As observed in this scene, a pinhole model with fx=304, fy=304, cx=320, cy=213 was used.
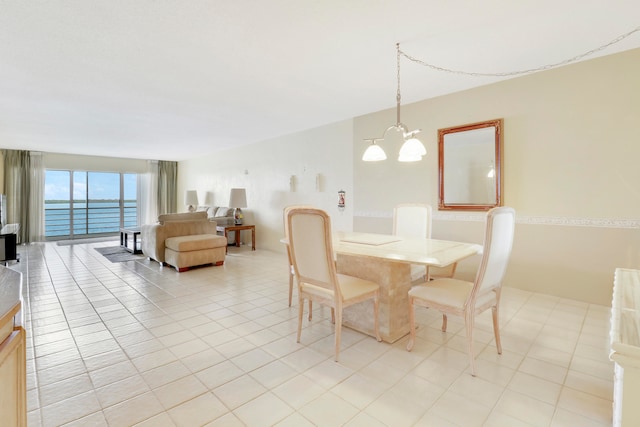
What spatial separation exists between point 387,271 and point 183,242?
10.9 feet

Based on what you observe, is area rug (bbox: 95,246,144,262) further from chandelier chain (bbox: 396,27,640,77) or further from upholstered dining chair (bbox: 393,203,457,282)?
chandelier chain (bbox: 396,27,640,77)

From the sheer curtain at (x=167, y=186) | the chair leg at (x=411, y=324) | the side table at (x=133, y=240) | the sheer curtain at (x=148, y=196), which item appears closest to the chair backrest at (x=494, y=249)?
the chair leg at (x=411, y=324)

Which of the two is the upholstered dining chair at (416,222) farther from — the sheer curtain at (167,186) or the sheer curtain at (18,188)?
the sheer curtain at (18,188)

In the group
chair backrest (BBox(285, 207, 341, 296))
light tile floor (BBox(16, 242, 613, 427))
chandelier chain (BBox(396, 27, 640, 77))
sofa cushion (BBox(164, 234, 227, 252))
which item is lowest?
light tile floor (BBox(16, 242, 613, 427))

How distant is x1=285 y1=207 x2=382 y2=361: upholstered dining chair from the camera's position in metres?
2.05

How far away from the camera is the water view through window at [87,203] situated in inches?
320

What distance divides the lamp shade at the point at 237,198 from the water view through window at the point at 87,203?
4.68 metres

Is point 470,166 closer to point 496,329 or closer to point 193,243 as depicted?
point 496,329

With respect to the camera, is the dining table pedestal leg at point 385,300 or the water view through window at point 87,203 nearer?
the dining table pedestal leg at point 385,300

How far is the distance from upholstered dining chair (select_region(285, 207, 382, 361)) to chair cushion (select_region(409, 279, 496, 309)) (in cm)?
34

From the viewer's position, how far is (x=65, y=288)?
12.2ft

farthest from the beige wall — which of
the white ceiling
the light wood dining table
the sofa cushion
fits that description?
the sofa cushion

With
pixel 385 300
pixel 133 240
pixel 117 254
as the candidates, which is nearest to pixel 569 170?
pixel 385 300

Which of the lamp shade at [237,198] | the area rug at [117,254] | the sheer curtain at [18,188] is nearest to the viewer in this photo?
the area rug at [117,254]
